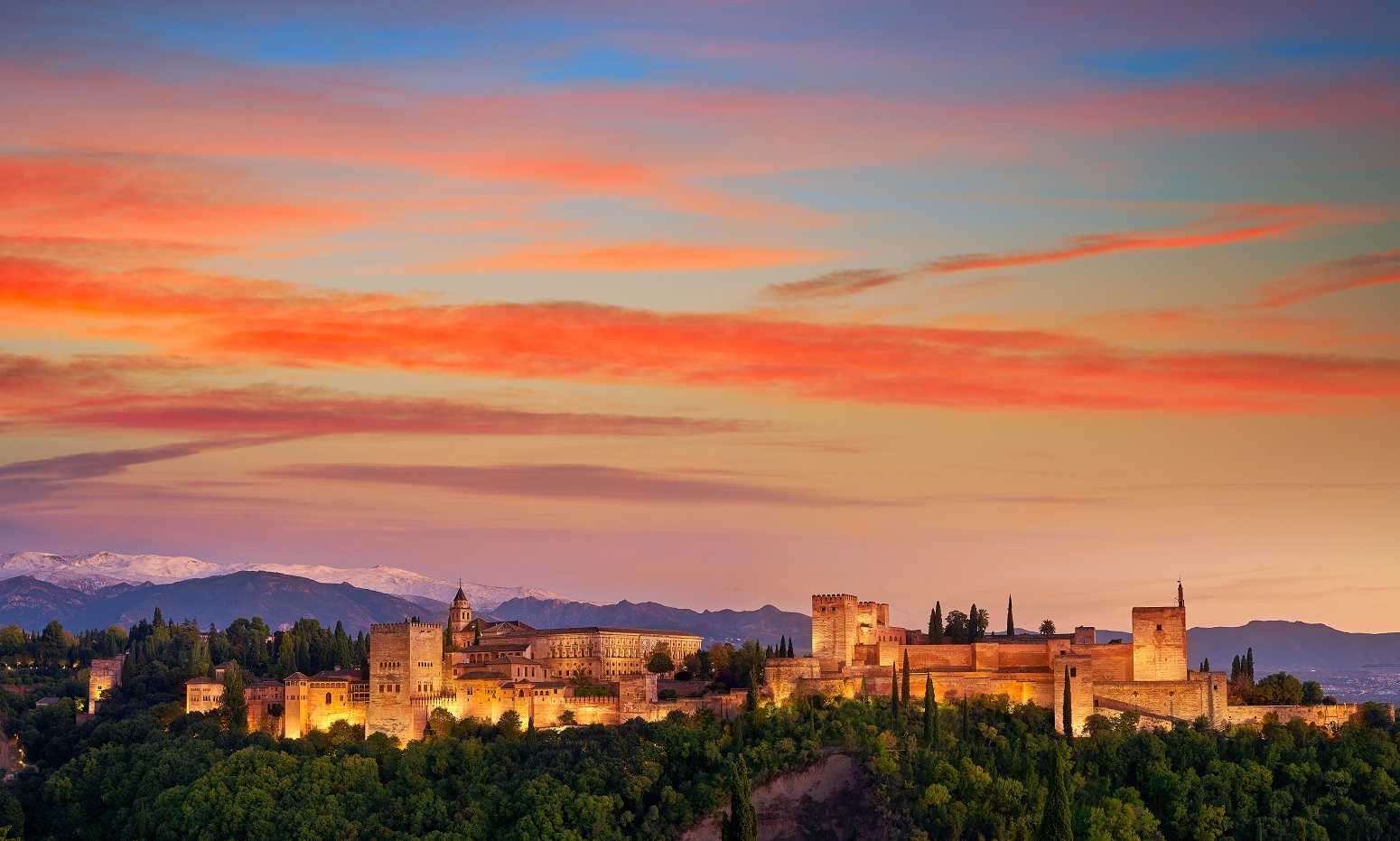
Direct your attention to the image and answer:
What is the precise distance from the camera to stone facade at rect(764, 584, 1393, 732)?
79.7 m

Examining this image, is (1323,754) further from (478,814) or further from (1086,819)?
(478,814)

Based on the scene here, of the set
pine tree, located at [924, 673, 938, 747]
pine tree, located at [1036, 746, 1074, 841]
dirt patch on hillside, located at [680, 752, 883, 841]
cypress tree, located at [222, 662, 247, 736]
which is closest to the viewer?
pine tree, located at [1036, 746, 1074, 841]

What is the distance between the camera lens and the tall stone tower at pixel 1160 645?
266 ft

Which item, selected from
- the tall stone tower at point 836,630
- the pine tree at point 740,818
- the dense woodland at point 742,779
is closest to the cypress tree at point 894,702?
the dense woodland at point 742,779

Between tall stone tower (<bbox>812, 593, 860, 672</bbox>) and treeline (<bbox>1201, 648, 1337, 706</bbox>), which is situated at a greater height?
tall stone tower (<bbox>812, 593, 860, 672</bbox>)

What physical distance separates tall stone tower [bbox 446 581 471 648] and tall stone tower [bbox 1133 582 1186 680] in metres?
38.9

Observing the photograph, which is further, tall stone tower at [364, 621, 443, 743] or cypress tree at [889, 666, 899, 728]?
tall stone tower at [364, 621, 443, 743]

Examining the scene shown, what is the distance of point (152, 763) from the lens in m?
87.4

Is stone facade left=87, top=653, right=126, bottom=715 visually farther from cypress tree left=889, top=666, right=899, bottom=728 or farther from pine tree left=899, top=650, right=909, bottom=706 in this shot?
pine tree left=899, top=650, right=909, bottom=706

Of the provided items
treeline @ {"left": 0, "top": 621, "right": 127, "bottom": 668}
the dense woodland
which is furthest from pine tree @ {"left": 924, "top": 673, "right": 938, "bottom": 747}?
treeline @ {"left": 0, "top": 621, "right": 127, "bottom": 668}

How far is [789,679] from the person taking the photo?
275 feet

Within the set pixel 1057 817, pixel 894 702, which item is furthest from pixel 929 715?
pixel 1057 817

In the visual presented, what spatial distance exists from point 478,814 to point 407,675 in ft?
42.9

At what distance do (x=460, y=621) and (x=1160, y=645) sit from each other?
145 ft
